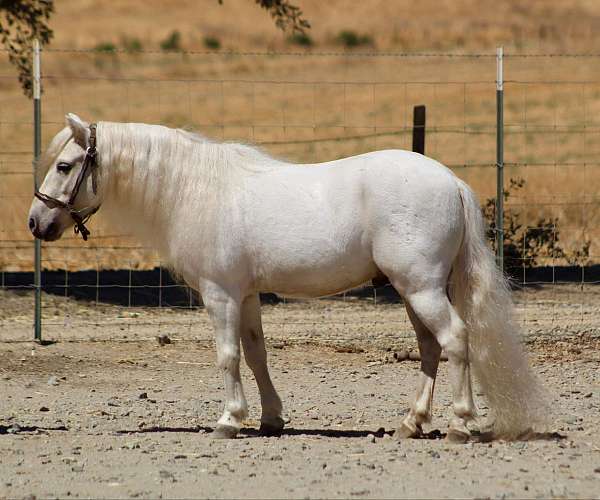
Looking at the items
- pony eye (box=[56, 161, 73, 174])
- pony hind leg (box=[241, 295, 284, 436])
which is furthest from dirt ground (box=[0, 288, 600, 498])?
pony eye (box=[56, 161, 73, 174])

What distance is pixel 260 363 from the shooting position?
7.48 meters

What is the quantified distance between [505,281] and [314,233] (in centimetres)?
119

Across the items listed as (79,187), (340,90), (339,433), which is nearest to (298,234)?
(339,433)

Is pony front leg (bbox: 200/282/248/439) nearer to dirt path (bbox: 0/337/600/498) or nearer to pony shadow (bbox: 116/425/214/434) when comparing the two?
dirt path (bbox: 0/337/600/498)

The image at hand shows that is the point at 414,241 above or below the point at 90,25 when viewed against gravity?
below

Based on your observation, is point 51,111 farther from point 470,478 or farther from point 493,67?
point 470,478

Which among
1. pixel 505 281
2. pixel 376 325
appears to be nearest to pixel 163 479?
pixel 505 281

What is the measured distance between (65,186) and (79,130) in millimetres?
360

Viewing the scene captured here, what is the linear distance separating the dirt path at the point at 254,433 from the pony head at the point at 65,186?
1316mm

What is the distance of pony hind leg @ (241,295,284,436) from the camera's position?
7355 millimetres

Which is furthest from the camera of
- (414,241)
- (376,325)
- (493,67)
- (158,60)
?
(158,60)

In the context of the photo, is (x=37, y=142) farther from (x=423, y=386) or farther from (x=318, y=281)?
(x=423, y=386)

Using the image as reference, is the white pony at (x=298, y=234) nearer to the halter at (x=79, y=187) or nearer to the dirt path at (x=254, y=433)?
the halter at (x=79, y=187)

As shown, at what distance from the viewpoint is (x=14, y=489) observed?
5.87m
